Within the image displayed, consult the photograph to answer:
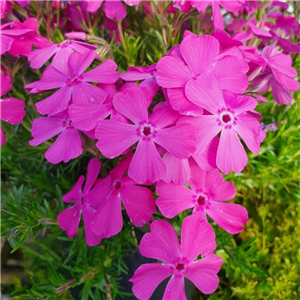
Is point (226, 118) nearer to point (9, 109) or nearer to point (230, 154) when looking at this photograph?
point (230, 154)

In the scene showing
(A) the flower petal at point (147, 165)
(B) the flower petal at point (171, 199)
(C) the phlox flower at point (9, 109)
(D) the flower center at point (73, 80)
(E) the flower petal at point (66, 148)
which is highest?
(D) the flower center at point (73, 80)

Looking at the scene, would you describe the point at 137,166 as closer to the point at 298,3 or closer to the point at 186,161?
the point at 186,161

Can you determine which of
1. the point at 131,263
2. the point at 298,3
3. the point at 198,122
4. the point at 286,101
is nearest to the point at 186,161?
the point at 198,122

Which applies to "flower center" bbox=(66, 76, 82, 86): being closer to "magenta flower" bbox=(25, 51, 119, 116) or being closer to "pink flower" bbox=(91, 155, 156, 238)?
"magenta flower" bbox=(25, 51, 119, 116)

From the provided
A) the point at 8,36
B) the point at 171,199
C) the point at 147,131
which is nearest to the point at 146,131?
the point at 147,131

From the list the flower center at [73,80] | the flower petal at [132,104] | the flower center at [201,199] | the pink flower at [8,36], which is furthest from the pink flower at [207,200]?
the pink flower at [8,36]

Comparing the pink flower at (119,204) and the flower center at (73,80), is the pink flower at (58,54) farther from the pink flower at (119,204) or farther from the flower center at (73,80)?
the pink flower at (119,204)

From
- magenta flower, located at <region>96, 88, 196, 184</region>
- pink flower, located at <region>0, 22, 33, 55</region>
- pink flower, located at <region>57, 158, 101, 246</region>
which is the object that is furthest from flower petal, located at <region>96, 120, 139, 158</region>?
pink flower, located at <region>0, 22, 33, 55</region>
